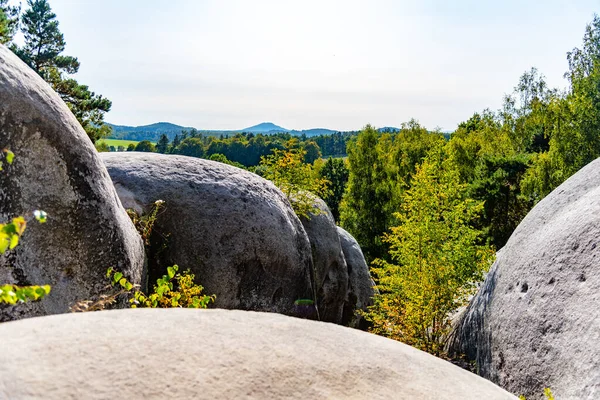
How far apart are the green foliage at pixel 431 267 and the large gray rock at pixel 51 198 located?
791cm

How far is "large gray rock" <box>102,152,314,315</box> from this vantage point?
32.0 feet

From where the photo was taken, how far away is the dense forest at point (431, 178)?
43.9ft

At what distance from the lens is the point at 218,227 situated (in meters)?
10.1

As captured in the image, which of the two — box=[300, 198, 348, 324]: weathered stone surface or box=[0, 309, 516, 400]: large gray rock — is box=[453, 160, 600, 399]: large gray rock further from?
box=[300, 198, 348, 324]: weathered stone surface

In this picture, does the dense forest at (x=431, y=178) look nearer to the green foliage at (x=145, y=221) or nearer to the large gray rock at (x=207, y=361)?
the green foliage at (x=145, y=221)

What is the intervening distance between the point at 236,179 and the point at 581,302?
656cm

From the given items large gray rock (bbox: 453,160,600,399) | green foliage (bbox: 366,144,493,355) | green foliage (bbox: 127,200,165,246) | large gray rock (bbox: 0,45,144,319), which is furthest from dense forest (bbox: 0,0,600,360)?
large gray rock (bbox: 0,45,144,319)

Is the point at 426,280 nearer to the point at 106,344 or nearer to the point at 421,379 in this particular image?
the point at 421,379

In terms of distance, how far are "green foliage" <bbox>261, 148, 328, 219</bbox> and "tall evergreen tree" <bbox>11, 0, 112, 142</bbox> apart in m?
21.2

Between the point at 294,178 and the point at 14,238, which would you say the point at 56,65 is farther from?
the point at 14,238

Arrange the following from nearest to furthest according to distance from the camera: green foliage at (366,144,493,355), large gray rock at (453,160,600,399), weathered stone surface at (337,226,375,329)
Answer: large gray rock at (453,160,600,399)
green foliage at (366,144,493,355)
weathered stone surface at (337,226,375,329)

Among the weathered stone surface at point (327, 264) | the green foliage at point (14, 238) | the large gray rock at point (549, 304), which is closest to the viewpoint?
the green foliage at point (14, 238)

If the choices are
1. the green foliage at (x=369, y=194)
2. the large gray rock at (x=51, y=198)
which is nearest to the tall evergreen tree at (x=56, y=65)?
the green foliage at (x=369, y=194)

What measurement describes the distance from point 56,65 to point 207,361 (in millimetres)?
40124
